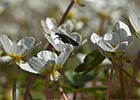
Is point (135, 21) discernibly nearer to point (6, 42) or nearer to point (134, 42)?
point (134, 42)

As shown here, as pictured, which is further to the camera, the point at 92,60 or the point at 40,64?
the point at 92,60

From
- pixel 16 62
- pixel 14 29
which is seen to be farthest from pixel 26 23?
pixel 16 62

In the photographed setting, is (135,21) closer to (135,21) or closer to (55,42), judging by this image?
(135,21)

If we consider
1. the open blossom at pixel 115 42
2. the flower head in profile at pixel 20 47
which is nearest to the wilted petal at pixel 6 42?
the flower head in profile at pixel 20 47

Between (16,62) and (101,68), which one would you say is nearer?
(16,62)

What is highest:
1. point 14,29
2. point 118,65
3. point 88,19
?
point 118,65

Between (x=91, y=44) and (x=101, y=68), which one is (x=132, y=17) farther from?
(x=101, y=68)

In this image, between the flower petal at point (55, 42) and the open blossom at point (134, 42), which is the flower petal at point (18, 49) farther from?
the open blossom at point (134, 42)

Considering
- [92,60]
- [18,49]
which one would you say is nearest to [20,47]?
[18,49]
